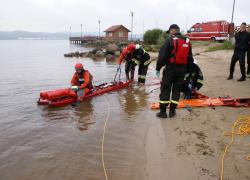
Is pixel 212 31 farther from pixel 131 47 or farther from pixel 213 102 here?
pixel 213 102

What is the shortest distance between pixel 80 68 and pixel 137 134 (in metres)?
3.36

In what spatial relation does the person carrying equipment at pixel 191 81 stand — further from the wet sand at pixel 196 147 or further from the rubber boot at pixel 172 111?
the rubber boot at pixel 172 111

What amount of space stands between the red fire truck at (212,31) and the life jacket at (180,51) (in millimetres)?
25238

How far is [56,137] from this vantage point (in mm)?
5914

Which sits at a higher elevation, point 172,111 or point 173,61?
point 173,61

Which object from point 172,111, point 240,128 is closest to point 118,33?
point 172,111

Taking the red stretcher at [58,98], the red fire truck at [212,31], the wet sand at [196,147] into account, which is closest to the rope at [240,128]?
the wet sand at [196,147]

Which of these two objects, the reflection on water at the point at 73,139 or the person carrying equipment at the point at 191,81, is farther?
the person carrying equipment at the point at 191,81

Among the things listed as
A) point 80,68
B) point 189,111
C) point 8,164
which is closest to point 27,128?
point 8,164

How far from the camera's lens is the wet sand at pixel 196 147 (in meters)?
3.96

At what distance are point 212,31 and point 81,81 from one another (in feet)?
86.1

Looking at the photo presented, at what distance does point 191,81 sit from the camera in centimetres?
778

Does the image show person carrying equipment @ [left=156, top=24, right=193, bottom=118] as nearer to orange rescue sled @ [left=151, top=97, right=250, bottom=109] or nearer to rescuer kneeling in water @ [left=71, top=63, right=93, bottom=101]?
orange rescue sled @ [left=151, top=97, right=250, bottom=109]

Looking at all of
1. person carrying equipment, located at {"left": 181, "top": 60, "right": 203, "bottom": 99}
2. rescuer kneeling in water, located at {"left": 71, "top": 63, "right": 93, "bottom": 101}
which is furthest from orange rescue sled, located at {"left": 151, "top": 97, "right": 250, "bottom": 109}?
rescuer kneeling in water, located at {"left": 71, "top": 63, "right": 93, "bottom": 101}
